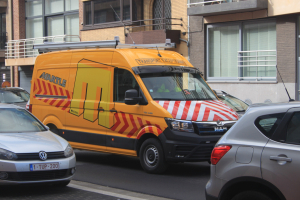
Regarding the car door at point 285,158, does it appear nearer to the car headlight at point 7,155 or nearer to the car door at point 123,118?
the car headlight at point 7,155

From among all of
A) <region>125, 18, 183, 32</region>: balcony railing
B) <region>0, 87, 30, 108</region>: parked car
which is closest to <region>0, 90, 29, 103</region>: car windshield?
<region>0, 87, 30, 108</region>: parked car

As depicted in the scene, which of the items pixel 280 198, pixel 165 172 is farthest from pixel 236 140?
pixel 165 172

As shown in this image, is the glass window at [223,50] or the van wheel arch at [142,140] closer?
the van wheel arch at [142,140]

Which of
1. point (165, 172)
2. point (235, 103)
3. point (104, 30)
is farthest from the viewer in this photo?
point (104, 30)

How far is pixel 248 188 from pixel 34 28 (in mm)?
29424

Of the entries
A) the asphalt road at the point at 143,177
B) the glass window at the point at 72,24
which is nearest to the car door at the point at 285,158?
the asphalt road at the point at 143,177

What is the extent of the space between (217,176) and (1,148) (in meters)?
3.54

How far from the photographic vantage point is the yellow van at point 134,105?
8359 mm

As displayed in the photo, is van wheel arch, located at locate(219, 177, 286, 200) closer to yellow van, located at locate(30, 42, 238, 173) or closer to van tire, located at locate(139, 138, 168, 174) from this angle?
yellow van, located at locate(30, 42, 238, 173)

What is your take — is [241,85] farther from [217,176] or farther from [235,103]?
[217,176]

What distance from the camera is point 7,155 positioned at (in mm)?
6688

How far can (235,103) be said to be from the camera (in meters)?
12.4

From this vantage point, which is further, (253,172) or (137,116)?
(137,116)

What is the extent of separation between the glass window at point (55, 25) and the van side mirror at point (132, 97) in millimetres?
21345
